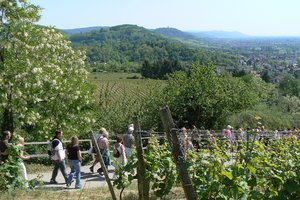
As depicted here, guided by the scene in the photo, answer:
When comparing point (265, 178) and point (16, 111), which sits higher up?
point (265, 178)

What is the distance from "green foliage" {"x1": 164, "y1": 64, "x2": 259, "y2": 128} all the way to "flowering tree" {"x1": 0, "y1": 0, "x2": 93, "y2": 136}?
13.4 metres

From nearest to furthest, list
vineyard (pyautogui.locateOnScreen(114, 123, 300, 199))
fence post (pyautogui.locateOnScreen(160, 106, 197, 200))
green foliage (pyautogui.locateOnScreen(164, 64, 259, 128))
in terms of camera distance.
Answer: fence post (pyautogui.locateOnScreen(160, 106, 197, 200)) → vineyard (pyautogui.locateOnScreen(114, 123, 300, 199)) → green foliage (pyautogui.locateOnScreen(164, 64, 259, 128))

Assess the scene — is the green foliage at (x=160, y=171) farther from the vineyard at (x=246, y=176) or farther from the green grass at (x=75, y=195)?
the green grass at (x=75, y=195)

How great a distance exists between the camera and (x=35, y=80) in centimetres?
2175

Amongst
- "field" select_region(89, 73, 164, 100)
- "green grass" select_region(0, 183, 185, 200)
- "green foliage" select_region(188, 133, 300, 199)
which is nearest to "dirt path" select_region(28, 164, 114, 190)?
"green grass" select_region(0, 183, 185, 200)

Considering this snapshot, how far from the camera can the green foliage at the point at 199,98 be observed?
3859 centimetres

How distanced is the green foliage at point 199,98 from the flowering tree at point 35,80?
13.4m

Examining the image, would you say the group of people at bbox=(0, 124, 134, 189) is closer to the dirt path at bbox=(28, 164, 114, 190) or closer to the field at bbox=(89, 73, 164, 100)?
the dirt path at bbox=(28, 164, 114, 190)

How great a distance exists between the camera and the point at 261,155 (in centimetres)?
737

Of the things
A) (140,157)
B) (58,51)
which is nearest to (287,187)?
(140,157)

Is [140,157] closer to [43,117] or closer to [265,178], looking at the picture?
[265,178]

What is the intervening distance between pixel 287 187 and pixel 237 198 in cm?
75

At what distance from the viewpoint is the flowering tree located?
68.8 feet

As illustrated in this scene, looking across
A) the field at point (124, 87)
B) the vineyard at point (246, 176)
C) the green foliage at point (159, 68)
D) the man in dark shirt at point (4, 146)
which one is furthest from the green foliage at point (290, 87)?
the vineyard at point (246, 176)
